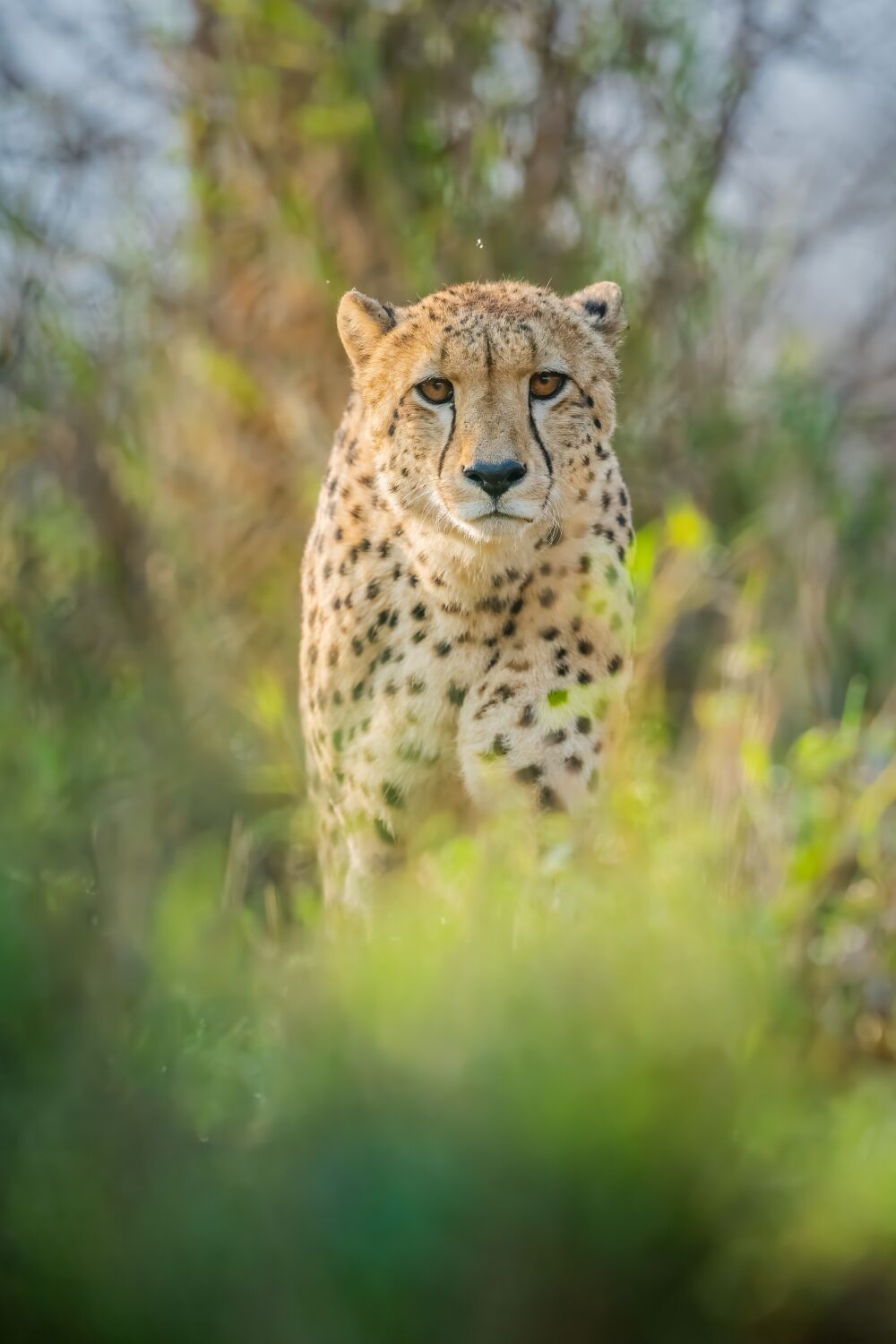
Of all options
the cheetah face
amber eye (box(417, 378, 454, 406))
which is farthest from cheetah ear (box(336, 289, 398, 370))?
amber eye (box(417, 378, 454, 406))

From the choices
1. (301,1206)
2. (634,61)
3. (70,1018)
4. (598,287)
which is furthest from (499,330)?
(634,61)

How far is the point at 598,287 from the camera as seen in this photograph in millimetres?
3430

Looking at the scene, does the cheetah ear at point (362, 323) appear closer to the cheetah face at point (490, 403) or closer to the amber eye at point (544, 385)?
the cheetah face at point (490, 403)

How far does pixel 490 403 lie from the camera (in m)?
2.99

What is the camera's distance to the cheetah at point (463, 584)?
122 inches

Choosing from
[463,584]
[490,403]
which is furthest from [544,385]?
[463,584]

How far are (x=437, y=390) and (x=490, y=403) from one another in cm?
16

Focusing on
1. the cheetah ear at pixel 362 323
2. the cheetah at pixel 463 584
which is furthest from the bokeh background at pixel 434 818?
the cheetah ear at pixel 362 323

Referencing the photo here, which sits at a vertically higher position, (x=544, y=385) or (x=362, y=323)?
(x=362, y=323)

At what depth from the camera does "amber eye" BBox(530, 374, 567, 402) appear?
3072mm

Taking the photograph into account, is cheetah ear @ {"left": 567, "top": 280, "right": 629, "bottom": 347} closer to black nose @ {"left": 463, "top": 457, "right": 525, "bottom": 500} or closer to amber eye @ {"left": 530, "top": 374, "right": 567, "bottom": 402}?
amber eye @ {"left": 530, "top": 374, "right": 567, "bottom": 402}

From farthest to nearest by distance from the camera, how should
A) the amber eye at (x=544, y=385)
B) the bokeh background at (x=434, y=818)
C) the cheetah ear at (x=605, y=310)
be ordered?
the cheetah ear at (x=605, y=310)
the amber eye at (x=544, y=385)
the bokeh background at (x=434, y=818)

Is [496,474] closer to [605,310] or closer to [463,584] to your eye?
[463,584]

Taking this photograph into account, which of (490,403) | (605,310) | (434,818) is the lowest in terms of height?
(434,818)
